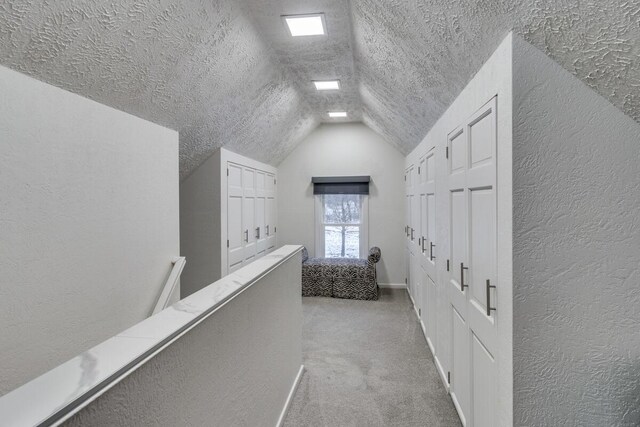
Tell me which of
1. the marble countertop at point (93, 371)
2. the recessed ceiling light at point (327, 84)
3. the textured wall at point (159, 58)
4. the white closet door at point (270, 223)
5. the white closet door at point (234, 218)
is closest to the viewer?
the marble countertop at point (93, 371)

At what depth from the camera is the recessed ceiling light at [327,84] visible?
3.63 m

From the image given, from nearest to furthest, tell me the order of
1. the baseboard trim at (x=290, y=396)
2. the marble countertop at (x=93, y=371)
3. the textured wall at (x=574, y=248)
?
the marble countertop at (x=93, y=371) < the textured wall at (x=574, y=248) < the baseboard trim at (x=290, y=396)

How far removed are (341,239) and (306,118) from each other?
2.01 meters

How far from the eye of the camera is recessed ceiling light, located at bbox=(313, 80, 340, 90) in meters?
3.63

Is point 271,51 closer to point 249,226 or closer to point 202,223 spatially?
point 202,223

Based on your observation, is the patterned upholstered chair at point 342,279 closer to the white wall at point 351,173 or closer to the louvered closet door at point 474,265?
the white wall at point 351,173

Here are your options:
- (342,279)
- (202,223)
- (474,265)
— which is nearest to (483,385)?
(474,265)

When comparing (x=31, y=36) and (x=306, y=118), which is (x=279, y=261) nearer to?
(x=31, y=36)

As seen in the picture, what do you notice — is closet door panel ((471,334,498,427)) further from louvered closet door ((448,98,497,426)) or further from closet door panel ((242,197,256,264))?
closet door panel ((242,197,256,264))

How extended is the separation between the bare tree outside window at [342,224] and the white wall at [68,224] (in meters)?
3.49

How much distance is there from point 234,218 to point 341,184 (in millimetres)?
2132

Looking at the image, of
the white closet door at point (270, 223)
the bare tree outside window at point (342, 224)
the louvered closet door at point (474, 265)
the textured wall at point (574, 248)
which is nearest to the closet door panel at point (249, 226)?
the white closet door at point (270, 223)

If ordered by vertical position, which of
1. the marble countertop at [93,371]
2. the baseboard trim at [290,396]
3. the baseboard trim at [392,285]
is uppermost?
the marble countertop at [93,371]

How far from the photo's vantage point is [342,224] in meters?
5.80
